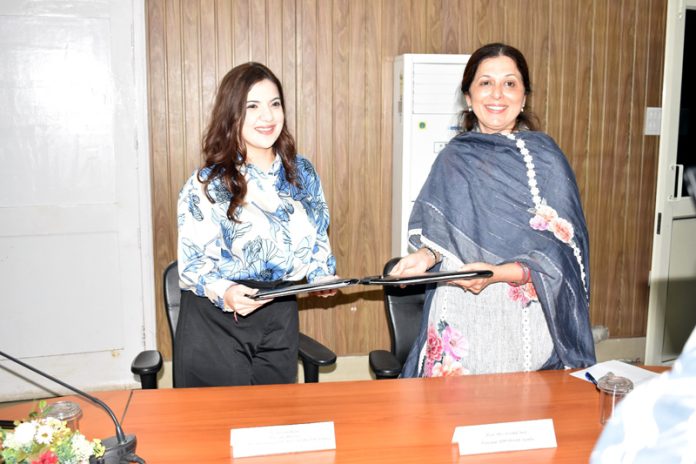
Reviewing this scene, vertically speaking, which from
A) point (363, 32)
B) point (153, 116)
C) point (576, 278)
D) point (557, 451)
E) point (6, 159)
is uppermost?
point (363, 32)

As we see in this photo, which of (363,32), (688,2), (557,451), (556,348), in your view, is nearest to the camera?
(557,451)

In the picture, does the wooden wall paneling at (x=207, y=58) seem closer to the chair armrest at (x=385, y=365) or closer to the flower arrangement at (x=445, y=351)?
the chair armrest at (x=385, y=365)

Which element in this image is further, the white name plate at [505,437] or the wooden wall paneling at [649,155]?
the wooden wall paneling at [649,155]

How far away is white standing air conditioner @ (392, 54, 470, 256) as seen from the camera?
388 cm

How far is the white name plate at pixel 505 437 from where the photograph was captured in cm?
156

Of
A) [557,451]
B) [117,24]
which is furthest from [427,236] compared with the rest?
[117,24]

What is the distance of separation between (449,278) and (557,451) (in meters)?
0.49

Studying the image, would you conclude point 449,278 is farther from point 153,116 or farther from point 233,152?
point 153,116

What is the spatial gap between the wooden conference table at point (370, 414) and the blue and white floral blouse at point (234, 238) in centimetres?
37

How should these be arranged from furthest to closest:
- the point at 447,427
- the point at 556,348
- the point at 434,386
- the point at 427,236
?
the point at 427,236, the point at 556,348, the point at 434,386, the point at 447,427

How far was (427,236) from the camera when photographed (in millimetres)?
2270

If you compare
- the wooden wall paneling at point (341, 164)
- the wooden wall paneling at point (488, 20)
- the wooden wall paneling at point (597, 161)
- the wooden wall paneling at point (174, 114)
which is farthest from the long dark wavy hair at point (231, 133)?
the wooden wall paneling at point (597, 161)

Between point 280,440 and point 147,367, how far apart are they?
942 millimetres

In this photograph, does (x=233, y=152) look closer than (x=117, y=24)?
Yes
